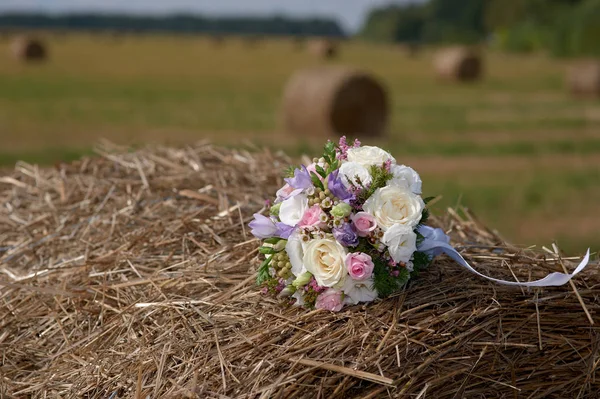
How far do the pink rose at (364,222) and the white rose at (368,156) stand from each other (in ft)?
0.76

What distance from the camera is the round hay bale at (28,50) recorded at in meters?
37.4

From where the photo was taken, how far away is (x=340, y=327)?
3107 mm

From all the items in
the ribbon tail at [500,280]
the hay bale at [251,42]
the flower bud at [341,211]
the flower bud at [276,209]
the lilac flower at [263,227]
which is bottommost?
the hay bale at [251,42]

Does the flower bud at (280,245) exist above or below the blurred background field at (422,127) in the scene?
above

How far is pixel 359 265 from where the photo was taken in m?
3.05

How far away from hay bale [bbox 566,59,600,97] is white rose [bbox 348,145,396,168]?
2286 cm

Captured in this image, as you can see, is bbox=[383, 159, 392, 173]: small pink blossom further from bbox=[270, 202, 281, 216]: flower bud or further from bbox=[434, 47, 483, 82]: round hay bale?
bbox=[434, 47, 483, 82]: round hay bale

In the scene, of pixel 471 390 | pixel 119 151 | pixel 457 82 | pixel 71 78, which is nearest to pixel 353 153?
pixel 471 390

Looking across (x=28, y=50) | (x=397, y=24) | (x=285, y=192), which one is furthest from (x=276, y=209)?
(x=397, y=24)

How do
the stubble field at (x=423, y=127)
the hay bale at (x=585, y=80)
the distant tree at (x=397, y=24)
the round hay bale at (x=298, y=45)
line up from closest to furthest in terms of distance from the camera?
the stubble field at (x=423, y=127), the hay bale at (x=585, y=80), the round hay bale at (x=298, y=45), the distant tree at (x=397, y=24)

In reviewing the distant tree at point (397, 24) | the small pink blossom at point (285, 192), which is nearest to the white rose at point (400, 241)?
the small pink blossom at point (285, 192)

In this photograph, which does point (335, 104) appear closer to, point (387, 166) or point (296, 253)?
point (387, 166)

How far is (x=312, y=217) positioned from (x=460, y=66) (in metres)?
29.9

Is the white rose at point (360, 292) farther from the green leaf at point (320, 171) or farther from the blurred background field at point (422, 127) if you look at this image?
the blurred background field at point (422, 127)
